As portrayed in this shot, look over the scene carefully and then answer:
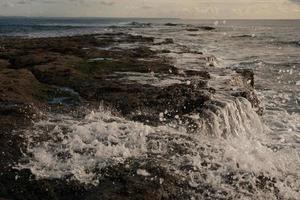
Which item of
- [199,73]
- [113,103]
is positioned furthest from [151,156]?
[199,73]

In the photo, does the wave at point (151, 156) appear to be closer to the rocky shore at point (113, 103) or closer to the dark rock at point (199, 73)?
the rocky shore at point (113, 103)

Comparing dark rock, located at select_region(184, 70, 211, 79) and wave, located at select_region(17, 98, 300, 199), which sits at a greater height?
dark rock, located at select_region(184, 70, 211, 79)

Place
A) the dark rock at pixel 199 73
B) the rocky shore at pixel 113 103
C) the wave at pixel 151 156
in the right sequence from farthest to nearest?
1. the dark rock at pixel 199 73
2. the wave at pixel 151 156
3. the rocky shore at pixel 113 103

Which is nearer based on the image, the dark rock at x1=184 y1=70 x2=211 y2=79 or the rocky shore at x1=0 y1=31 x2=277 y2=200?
the rocky shore at x1=0 y1=31 x2=277 y2=200

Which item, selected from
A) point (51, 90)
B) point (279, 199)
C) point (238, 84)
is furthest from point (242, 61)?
point (279, 199)

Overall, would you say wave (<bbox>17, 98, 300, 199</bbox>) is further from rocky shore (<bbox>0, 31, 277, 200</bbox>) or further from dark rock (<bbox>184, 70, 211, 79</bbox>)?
dark rock (<bbox>184, 70, 211, 79</bbox>)

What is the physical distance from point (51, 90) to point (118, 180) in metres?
7.95

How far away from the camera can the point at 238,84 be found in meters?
19.4

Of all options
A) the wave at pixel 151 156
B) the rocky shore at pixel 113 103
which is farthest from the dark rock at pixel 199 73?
the wave at pixel 151 156

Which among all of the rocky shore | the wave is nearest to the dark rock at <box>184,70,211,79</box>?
the rocky shore

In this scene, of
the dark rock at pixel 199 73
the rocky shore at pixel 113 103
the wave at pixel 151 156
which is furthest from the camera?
the dark rock at pixel 199 73

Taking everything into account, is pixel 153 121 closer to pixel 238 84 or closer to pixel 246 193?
pixel 246 193

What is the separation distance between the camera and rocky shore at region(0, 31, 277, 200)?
8.06 meters

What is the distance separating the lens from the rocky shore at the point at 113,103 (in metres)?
8.06
